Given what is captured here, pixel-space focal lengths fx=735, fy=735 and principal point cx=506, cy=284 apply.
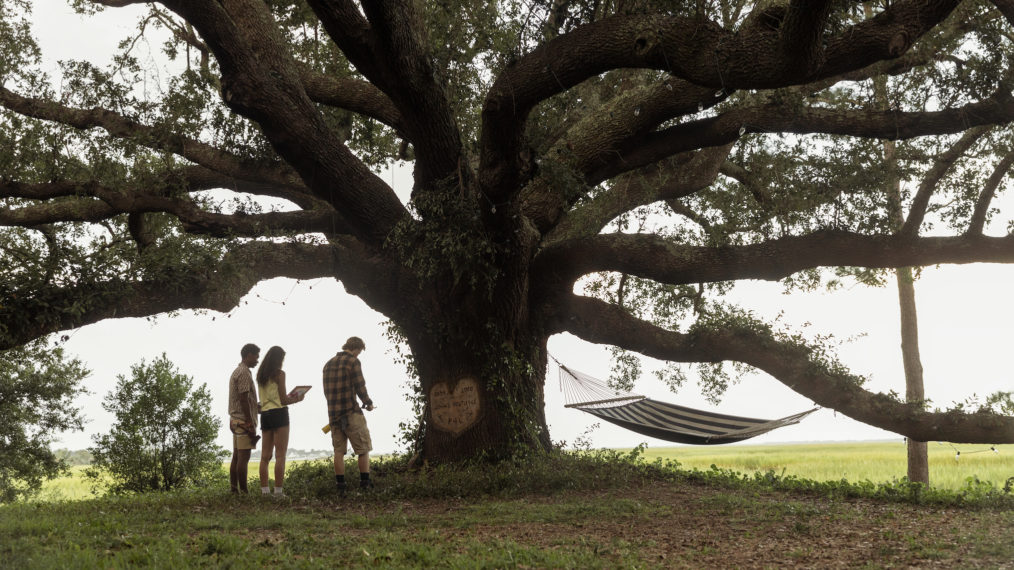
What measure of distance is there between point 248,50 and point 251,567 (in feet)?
16.7

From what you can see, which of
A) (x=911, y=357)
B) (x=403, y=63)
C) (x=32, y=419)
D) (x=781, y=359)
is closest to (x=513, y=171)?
(x=403, y=63)

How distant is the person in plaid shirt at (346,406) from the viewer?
7.80m

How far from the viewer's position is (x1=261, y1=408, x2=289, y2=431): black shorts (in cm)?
751

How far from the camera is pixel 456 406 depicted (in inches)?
360

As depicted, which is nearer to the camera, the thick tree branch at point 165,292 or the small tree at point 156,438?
the thick tree branch at point 165,292

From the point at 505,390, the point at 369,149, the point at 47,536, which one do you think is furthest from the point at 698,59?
the point at 369,149

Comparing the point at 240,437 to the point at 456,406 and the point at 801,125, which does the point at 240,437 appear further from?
the point at 801,125

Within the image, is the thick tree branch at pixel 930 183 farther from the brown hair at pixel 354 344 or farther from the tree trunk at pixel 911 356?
the brown hair at pixel 354 344

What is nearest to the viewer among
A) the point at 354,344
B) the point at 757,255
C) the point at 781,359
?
the point at 354,344

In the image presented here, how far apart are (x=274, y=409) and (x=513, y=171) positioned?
11.2 feet

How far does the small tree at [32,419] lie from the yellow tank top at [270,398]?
9.61 metres

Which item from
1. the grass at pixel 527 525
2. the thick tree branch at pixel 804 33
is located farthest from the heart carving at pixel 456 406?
the thick tree branch at pixel 804 33

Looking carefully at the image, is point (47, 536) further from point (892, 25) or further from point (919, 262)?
point (919, 262)

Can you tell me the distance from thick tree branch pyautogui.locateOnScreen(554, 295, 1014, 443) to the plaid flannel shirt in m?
3.31
